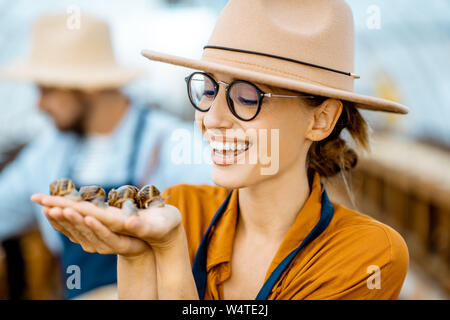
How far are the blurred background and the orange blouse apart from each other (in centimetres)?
34

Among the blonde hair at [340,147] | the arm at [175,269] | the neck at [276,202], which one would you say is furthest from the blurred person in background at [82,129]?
the arm at [175,269]

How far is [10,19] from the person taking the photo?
5.82 m

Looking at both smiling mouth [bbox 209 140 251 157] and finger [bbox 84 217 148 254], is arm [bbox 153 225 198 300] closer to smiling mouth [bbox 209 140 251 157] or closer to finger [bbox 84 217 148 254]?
finger [bbox 84 217 148 254]

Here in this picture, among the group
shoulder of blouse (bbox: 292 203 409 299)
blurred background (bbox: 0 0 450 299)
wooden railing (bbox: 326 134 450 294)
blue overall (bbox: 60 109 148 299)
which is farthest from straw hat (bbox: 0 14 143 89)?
shoulder of blouse (bbox: 292 203 409 299)

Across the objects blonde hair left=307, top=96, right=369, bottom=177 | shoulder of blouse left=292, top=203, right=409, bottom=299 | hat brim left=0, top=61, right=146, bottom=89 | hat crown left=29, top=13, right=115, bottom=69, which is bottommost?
shoulder of blouse left=292, top=203, right=409, bottom=299

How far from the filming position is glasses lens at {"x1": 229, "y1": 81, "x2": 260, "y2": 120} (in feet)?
4.58

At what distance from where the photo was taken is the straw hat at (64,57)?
3477 mm

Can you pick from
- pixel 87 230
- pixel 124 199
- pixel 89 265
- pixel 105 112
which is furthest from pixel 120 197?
pixel 105 112

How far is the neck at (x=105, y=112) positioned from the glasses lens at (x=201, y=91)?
237cm

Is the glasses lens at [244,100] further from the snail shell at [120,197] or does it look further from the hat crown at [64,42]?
the hat crown at [64,42]

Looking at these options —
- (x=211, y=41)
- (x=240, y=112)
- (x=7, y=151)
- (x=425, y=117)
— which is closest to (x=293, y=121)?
(x=240, y=112)

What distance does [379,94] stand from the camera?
31.0 ft
